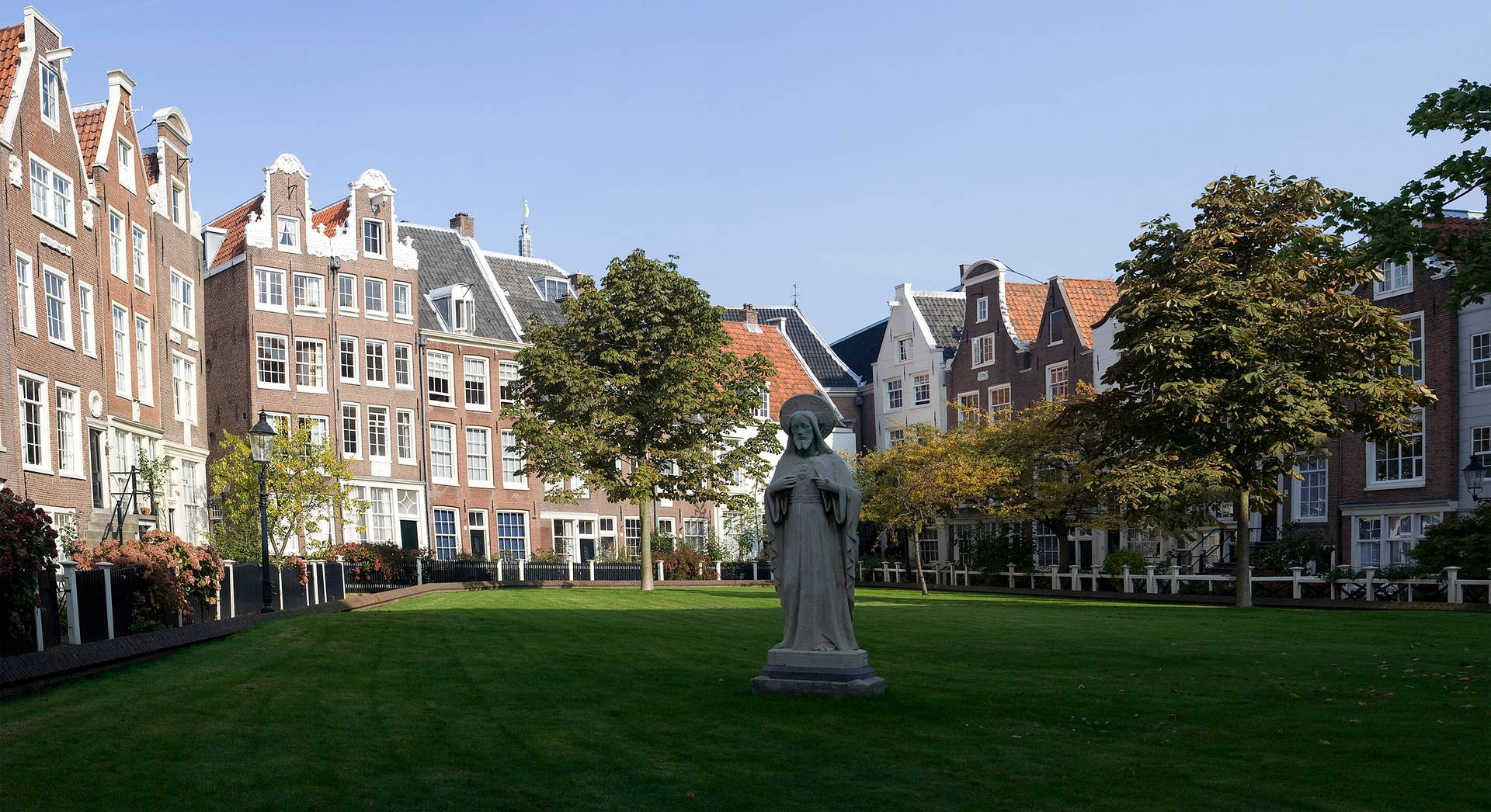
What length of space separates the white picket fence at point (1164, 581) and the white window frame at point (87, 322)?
3151 cm

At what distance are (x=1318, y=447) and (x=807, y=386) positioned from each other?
134 feet

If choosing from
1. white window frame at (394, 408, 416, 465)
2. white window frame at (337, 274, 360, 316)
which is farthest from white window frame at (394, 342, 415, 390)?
white window frame at (337, 274, 360, 316)

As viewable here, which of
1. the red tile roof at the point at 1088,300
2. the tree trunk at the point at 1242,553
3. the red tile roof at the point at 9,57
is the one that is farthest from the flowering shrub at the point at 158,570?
the red tile roof at the point at 1088,300

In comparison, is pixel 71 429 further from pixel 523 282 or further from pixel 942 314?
pixel 942 314

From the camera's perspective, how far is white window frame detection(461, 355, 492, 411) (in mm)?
59406

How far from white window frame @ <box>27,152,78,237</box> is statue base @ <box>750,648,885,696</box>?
27613 mm

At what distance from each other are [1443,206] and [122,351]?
34944 millimetres

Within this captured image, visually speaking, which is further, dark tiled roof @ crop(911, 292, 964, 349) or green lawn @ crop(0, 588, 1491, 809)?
dark tiled roof @ crop(911, 292, 964, 349)

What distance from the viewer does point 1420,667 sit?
16109mm

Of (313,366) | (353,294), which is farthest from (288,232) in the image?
(313,366)

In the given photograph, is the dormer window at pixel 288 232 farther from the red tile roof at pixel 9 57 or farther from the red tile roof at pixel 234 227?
the red tile roof at pixel 9 57

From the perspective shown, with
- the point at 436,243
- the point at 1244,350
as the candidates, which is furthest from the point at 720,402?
the point at 436,243

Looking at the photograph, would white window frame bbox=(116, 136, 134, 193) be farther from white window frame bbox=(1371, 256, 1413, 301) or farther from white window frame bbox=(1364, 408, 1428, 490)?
white window frame bbox=(1364, 408, 1428, 490)

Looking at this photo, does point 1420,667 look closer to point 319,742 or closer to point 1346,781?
point 1346,781
